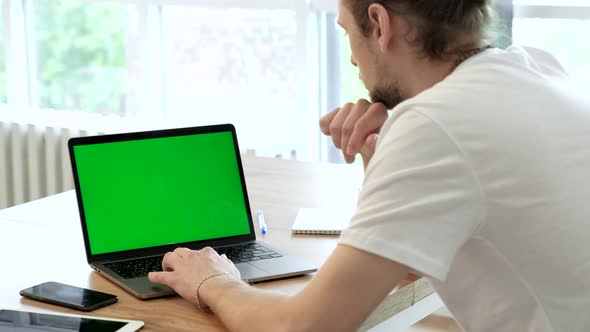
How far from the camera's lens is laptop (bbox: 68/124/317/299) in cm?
177

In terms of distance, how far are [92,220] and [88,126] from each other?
2.09 meters

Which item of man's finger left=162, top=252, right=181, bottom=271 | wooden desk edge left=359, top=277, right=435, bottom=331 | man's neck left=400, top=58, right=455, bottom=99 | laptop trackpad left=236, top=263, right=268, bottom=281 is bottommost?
wooden desk edge left=359, top=277, right=435, bottom=331

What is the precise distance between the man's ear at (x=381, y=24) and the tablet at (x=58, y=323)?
573 mm

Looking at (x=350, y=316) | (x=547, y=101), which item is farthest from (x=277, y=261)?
(x=547, y=101)

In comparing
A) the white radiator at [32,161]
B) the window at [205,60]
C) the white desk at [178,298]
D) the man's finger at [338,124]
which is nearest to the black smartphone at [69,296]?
the white desk at [178,298]

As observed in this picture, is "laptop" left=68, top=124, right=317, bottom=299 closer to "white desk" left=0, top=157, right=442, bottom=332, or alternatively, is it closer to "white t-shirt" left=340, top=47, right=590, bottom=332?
"white desk" left=0, top=157, right=442, bottom=332

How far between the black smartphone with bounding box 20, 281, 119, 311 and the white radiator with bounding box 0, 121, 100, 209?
2.24 meters

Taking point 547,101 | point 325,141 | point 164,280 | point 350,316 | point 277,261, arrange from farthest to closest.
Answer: point 325,141, point 277,261, point 164,280, point 547,101, point 350,316

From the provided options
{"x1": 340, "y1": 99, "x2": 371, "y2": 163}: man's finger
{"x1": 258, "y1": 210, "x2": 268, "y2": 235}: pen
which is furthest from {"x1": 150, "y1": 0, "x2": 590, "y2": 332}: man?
{"x1": 258, "y1": 210, "x2": 268, "y2": 235}: pen

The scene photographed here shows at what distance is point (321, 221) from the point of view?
2.02 metres

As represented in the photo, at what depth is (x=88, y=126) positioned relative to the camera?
3.81 meters

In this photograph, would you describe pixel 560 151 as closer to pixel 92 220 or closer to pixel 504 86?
pixel 504 86

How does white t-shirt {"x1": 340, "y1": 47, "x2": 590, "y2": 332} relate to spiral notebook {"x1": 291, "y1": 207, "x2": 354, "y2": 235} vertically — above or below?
above

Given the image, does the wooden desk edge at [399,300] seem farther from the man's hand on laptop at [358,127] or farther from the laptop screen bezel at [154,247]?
the laptop screen bezel at [154,247]
